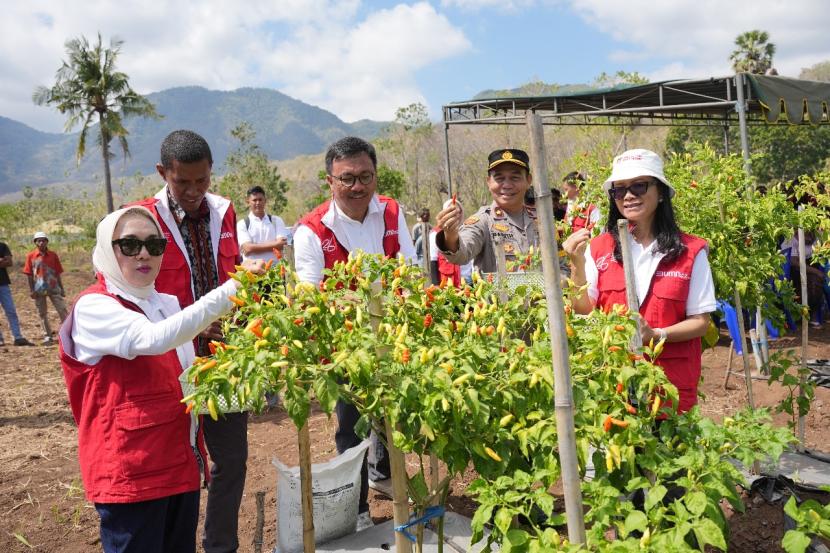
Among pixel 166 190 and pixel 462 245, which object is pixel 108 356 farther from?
pixel 462 245

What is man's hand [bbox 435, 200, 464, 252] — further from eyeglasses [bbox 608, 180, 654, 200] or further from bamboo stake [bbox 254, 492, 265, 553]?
bamboo stake [bbox 254, 492, 265, 553]

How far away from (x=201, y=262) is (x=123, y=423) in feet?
3.05

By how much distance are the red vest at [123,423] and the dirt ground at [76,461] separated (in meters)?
1.10

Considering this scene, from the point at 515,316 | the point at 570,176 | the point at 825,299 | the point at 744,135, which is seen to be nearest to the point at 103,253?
the point at 515,316

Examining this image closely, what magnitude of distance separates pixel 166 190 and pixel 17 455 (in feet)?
12.1

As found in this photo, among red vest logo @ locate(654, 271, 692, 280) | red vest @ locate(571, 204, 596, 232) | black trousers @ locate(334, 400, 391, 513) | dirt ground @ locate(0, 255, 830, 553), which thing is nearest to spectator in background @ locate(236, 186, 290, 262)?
dirt ground @ locate(0, 255, 830, 553)

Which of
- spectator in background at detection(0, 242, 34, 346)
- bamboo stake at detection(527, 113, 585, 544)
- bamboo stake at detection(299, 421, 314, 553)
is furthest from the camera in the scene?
spectator in background at detection(0, 242, 34, 346)

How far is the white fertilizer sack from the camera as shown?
2.91 m

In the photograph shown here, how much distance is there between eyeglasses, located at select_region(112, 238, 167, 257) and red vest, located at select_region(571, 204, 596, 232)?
8.62ft

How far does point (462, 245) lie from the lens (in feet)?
9.55

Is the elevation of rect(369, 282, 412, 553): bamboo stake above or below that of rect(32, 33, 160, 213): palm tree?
below

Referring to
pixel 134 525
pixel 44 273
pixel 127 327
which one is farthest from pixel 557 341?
pixel 44 273

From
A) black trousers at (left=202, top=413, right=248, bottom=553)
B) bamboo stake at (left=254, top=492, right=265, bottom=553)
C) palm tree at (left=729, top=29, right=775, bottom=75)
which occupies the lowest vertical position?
bamboo stake at (left=254, top=492, right=265, bottom=553)

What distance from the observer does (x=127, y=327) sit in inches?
73.7
